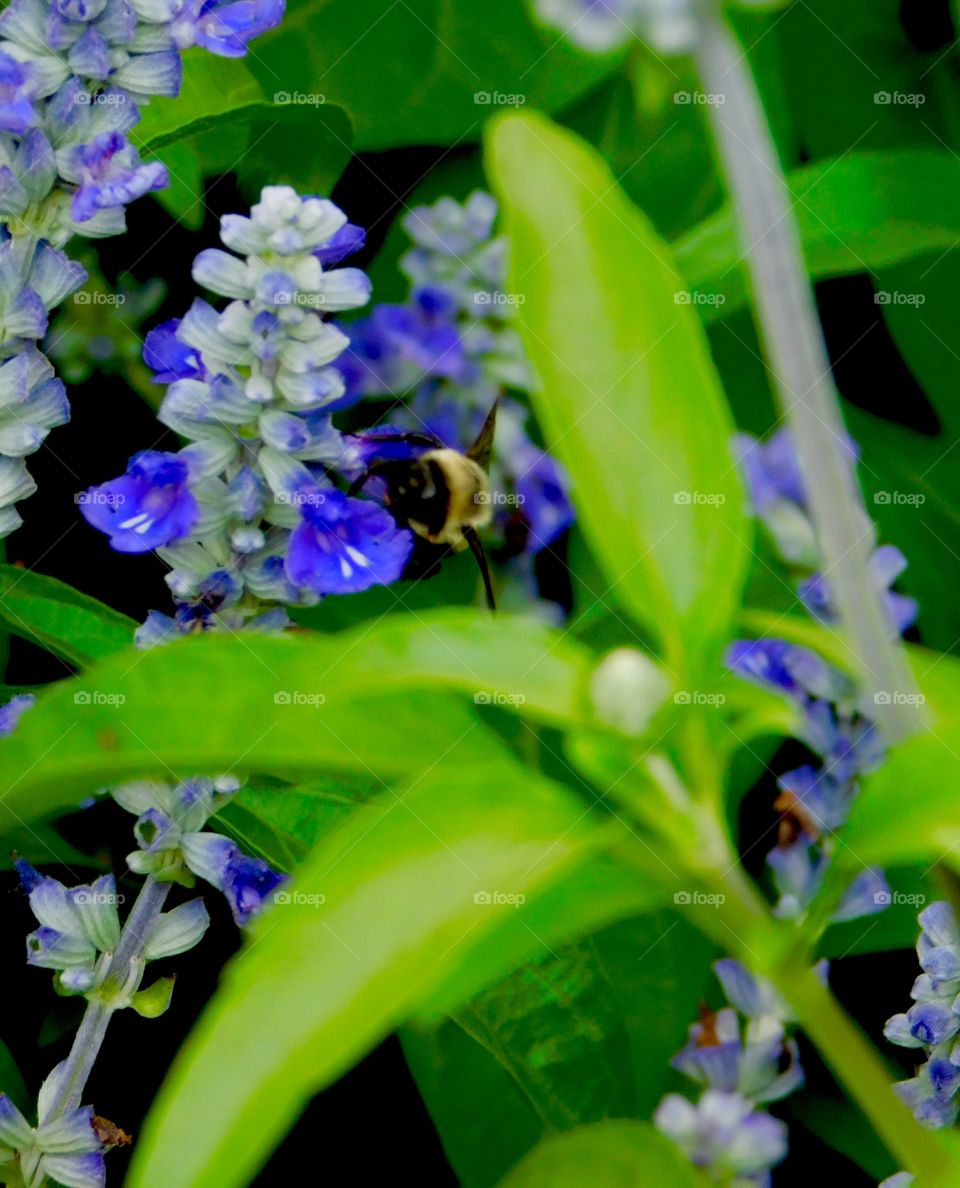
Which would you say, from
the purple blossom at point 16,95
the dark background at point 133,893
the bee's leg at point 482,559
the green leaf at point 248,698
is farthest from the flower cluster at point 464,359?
the green leaf at point 248,698

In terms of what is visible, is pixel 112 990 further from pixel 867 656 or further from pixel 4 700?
pixel 867 656

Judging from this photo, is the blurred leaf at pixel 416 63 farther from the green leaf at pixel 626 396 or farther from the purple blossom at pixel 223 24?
the green leaf at pixel 626 396

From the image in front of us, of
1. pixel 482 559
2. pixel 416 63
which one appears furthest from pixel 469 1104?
pixel 416 63

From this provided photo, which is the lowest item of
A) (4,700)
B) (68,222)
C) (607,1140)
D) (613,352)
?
(4,700)

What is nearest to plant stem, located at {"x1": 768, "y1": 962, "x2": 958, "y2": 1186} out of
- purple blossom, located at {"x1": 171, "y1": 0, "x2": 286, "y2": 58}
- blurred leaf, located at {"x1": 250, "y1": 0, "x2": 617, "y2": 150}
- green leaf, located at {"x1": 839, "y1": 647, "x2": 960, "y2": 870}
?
green leaf, located at {"x1": 839, "y1": 647, "x2": 960, "y2": 870}

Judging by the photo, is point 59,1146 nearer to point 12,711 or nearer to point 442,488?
point 12,711

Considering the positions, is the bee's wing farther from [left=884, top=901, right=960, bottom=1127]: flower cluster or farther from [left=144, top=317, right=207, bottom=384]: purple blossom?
[left=884, top=901, right=960, bottom=1127]: flower cluster

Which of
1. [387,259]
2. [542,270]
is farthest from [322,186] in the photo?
[542,270]
